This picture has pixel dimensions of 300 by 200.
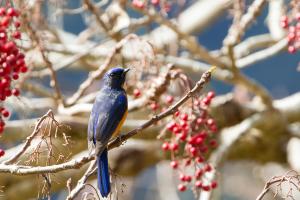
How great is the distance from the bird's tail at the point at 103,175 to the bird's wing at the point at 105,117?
5 cm

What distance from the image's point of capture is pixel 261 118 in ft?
16.7

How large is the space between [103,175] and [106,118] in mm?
401

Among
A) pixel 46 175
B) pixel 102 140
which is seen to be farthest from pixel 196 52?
pixel 46 175

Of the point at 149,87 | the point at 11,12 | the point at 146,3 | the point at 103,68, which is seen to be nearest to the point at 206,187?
the point at 149,87

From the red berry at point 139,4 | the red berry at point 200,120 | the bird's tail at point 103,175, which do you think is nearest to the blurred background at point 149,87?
the red berry at point 139,4

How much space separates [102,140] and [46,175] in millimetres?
349

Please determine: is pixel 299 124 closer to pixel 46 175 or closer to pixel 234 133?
pixel 234 133

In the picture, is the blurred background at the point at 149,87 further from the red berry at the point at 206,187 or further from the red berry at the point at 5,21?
the red berry at the point at 5,21

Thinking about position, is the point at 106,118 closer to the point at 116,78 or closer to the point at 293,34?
the point at 116,78

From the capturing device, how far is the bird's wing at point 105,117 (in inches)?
122

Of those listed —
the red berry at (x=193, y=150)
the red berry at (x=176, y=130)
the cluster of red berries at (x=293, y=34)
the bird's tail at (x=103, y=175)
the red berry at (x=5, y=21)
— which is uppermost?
the cluster of red berries at (x=293, y=34)

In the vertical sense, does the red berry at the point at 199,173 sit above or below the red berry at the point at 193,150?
below

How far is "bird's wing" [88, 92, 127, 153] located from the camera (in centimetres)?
310

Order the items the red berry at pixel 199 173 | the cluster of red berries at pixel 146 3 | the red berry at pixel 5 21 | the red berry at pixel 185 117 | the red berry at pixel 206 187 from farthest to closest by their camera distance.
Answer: the cluster of red berries at pixel 146 3 < the red berry at pixel 206 187 < the red berry at pixel 199 173 < the red berry at pixel 185 117 < the red berry at pixel 5 21
